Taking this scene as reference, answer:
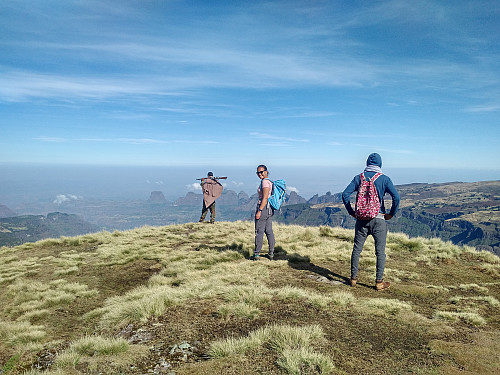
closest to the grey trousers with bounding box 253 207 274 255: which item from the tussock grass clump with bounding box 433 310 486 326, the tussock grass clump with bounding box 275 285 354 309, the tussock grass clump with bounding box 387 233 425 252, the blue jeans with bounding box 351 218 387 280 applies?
A: the blue jeans with bounding box 351 218 387 280

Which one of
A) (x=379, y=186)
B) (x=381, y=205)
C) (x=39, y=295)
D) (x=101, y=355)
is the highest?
(x=379, y=186)

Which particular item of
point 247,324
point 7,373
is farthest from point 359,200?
point 7,373

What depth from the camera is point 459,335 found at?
557cm

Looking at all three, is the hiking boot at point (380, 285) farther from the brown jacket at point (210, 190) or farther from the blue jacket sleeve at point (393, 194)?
the brown jacket at point (210, 190)

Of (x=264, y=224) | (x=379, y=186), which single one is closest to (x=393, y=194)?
(x=379, y=186)

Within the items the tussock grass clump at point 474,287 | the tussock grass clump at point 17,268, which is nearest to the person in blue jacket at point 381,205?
the tussock grass clump at point 474,287

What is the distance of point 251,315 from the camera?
638 cm

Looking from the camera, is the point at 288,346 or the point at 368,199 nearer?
the point at 288,346

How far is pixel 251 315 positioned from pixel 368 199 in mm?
4202

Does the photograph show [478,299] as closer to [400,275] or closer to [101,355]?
[400,275]

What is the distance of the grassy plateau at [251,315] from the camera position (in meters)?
4.61

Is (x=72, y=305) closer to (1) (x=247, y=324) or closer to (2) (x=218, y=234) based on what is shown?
(1) (x=247, y=324)

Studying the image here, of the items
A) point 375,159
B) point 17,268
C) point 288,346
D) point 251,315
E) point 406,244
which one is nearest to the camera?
point 288,346

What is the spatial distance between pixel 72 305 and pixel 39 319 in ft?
3.32
